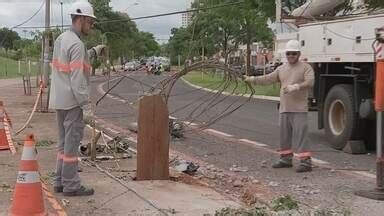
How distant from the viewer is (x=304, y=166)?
944 centimetres

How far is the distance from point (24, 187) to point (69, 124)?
4.43ft

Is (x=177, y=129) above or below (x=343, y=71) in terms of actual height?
below

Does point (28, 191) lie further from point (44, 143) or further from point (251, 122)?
point (251, 122)

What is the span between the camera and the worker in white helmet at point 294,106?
31.5 feet

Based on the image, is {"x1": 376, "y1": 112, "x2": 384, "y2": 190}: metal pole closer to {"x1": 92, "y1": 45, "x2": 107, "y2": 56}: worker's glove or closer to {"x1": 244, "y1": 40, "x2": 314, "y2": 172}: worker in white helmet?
{"x1": 244, "y1": 40, "x2": 314, "y2": 172}: worker in white helmet

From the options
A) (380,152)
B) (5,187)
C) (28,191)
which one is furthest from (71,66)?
(380,152)

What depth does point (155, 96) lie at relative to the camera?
852cm

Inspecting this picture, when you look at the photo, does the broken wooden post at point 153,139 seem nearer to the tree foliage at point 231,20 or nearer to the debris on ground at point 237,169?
the tree foliage at point 231,20

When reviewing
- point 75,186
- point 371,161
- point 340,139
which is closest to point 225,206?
point 75,186

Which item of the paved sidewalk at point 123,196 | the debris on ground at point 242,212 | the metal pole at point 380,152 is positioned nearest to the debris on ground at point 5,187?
the paved sidewalk at point 123,196

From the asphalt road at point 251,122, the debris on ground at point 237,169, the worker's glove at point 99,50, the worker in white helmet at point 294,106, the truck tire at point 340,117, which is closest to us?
the worker's glove at point 99,50

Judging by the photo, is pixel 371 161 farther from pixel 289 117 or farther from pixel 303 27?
pixel 303 27

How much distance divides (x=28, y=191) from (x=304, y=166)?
14.4ft

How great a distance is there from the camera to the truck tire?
11.3 metres
